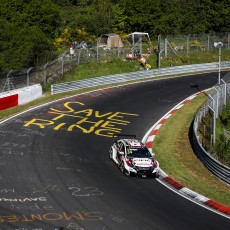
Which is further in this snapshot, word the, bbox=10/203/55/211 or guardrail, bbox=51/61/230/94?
guardrail, bbox=51/61/230/94

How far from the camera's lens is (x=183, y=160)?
29328 millimetres

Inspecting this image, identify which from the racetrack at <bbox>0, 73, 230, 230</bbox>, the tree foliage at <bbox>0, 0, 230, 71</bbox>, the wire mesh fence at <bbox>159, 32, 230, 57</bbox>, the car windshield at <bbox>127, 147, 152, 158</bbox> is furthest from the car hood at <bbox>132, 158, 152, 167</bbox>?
the tree foliage at <bbox>0, 0, 230, 71</bbox>

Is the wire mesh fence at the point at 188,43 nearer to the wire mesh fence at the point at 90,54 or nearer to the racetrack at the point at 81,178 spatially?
A: the wire mesh fence at the point at 90,54

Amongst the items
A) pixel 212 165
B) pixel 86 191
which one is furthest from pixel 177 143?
pixel 86 191

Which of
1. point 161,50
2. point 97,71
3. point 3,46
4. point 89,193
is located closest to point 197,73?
point 161,50

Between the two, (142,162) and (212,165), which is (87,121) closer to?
(142,162)

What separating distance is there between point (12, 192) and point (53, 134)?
10344 mm

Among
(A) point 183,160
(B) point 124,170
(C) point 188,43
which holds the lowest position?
(A) point 183,160

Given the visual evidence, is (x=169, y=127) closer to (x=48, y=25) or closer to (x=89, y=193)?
(x=89, y=193)

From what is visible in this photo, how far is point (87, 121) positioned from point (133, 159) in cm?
1073

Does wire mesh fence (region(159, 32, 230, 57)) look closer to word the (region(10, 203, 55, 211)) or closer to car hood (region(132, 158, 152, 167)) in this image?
car hood (region(132, 158, 152, 167))

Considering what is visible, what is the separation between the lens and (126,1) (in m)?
80.1

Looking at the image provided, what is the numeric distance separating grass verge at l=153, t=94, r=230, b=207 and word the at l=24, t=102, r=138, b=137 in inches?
A: 126

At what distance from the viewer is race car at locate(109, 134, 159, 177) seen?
25469 millimetres
